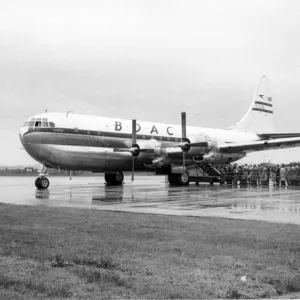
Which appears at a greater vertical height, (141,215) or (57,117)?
(57,117)

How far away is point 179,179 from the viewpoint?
34.8m

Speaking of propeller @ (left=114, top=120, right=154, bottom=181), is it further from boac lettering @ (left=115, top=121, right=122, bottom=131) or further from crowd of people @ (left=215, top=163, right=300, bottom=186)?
crowd of people @ (left=215, top=163, right=300, bottom=186)

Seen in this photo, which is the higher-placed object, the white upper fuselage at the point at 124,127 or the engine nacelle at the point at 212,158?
the white upper fuselage at the point at 124,127

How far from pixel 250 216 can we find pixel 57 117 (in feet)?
66.1

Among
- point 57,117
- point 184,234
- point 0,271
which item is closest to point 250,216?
point 184,234

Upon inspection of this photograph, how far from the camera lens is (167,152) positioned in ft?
114

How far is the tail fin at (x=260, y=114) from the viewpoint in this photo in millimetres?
47969

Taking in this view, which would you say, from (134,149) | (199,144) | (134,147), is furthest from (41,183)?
(199,144)

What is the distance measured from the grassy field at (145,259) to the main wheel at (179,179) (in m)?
22.4

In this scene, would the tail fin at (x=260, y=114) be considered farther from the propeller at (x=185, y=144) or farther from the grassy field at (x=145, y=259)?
the grassy field at (x=145, y=259)

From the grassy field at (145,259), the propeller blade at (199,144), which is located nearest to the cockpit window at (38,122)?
the propeller blade at (199,144)

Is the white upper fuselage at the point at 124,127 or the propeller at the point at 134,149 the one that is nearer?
the white upper fuselage at the point at 124,127

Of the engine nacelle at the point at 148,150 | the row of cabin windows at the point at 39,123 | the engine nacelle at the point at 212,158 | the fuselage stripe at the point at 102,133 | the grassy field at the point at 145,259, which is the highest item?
the row of cabin windows at the point at 39,123

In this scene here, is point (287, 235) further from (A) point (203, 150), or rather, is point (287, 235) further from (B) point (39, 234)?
(A) point (203, 150)
